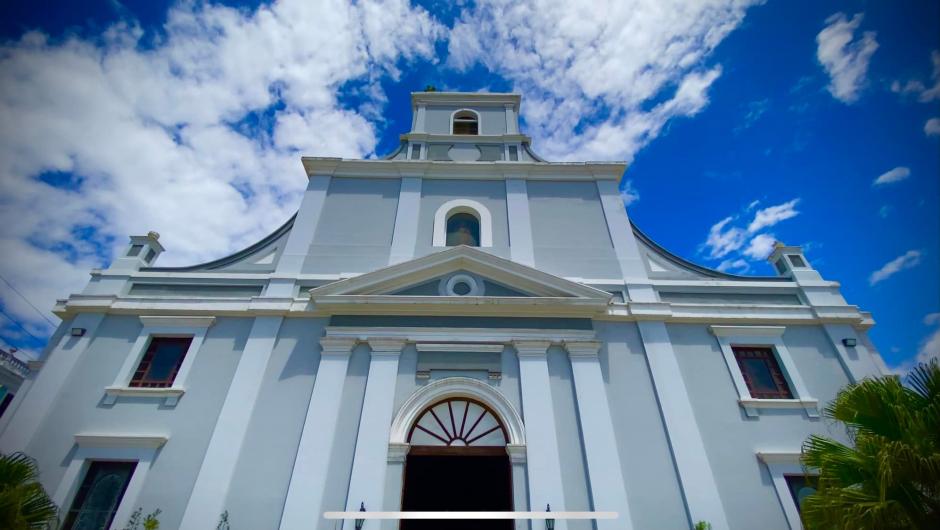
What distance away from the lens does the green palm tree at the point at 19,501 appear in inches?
249

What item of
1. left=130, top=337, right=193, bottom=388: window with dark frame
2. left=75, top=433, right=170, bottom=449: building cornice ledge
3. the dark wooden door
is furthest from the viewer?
left=130, top=337, right=193, bottom=388: window with dark frame

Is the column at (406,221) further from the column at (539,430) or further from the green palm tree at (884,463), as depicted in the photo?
the green palm tree at (884,463)

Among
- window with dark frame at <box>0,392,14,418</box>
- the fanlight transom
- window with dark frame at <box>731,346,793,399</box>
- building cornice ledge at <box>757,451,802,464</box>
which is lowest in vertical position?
building cornice ledge at <box>757,451,802,464</box>

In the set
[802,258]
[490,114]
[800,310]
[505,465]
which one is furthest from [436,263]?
[802,258]

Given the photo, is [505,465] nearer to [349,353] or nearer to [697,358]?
[349,353]

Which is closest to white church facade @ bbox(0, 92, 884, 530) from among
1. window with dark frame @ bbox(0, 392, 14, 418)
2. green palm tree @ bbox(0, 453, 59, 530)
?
green palm tree @ bbox(0, 453, 59, 530)

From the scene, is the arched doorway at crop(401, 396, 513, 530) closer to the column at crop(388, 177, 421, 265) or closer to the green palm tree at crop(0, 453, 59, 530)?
the column at crop(388, 177, 421, 265)

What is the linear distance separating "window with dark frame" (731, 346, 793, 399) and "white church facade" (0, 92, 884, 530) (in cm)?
5

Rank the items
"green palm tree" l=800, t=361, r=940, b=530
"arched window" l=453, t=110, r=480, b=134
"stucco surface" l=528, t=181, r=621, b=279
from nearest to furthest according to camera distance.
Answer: "green palm tree" l=800, t=361, r=940, b=530 < "stucco surface" l=528, t=181, r=621, b=279 < "arched window" l=453, t=110, r=480, b=134

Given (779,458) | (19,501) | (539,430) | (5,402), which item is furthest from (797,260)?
(5,402)

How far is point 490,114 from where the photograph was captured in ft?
56.3

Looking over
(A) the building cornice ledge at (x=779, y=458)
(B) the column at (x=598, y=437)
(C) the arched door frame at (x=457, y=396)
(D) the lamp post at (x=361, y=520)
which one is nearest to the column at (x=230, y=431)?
(D) the lamp post at (x=361, y=520)

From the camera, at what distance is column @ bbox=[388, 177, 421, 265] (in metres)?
12.5

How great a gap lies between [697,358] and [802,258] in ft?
16.0
